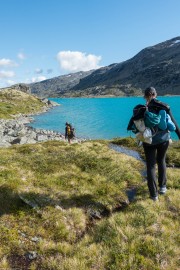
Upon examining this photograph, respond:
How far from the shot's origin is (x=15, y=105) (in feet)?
461

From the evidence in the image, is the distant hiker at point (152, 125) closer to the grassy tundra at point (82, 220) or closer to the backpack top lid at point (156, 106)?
the backpack top lid at point (156, 106)

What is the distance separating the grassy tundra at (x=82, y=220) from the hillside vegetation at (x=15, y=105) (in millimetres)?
95653

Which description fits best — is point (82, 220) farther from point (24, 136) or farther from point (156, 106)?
point (24, 136)

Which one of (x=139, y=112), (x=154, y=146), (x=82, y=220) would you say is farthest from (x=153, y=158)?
(x=82, y=220)

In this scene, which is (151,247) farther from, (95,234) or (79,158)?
(79,158)

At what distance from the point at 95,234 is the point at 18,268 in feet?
8.11

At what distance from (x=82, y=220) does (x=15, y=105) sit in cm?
13768

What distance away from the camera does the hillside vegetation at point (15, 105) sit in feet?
380

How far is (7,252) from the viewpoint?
7492 mm

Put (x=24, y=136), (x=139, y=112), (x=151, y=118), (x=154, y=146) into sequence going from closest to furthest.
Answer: (x=151, y=118), (x=139, y=112), (x=154, y=146), (x=24, y=136)

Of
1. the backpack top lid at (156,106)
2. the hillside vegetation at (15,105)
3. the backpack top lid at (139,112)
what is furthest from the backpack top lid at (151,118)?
the hillside vegetation at (15,105)

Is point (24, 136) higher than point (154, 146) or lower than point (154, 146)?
lower

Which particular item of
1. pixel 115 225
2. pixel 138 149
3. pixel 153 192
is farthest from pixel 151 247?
pixel 138 149

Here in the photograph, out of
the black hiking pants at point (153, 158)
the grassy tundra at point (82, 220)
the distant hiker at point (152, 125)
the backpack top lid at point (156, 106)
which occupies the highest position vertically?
the backpack top lid at point (156, 106)
